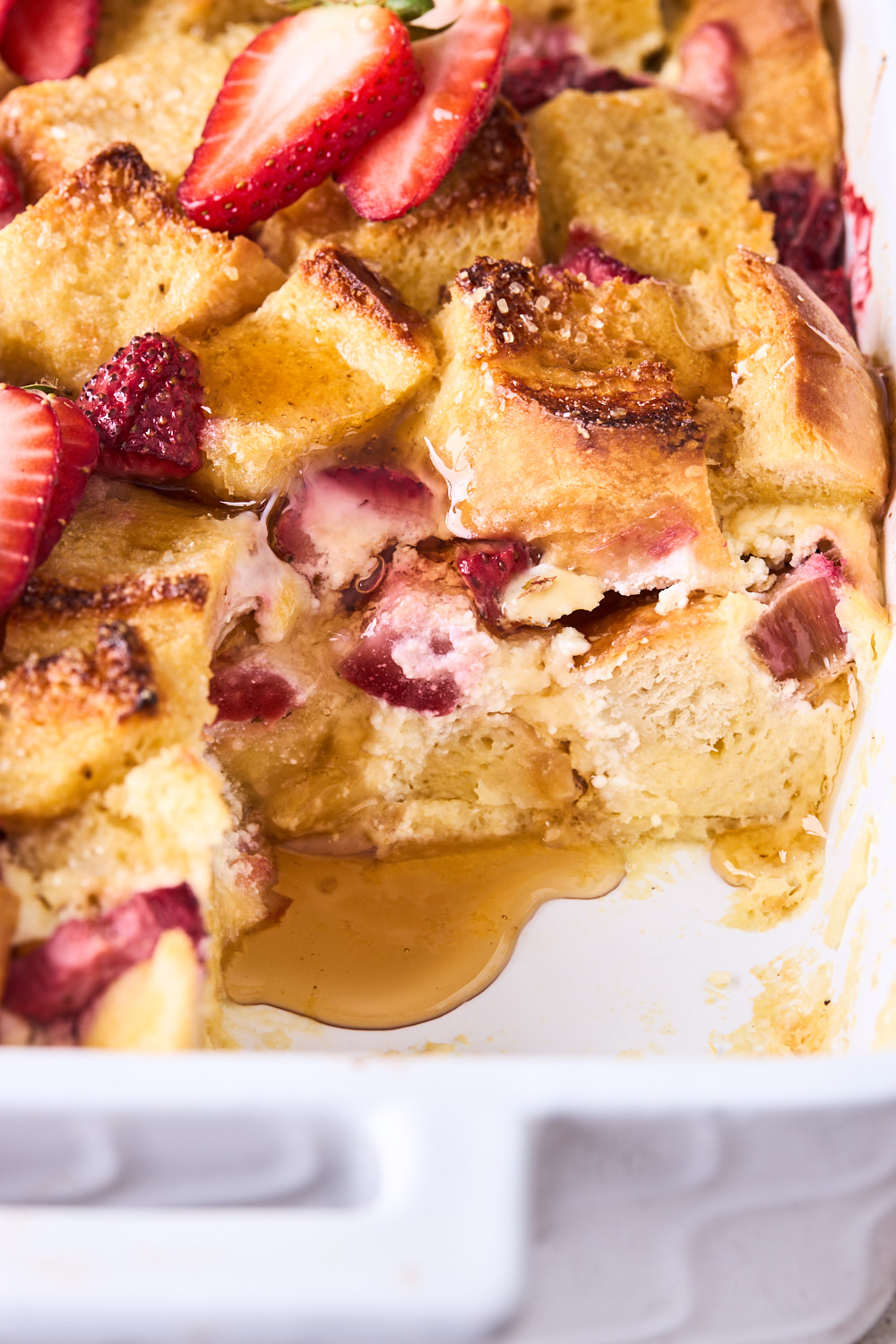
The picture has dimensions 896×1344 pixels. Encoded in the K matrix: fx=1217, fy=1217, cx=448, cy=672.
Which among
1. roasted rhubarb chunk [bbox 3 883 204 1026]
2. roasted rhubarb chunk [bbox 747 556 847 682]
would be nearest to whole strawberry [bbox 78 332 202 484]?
roasted rhubarb chunk [bbox 3 883 204 1026]

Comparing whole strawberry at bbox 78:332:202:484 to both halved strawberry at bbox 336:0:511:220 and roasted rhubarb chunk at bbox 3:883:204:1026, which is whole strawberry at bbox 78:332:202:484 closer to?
halved strawberry at bbox 336:0:511:220

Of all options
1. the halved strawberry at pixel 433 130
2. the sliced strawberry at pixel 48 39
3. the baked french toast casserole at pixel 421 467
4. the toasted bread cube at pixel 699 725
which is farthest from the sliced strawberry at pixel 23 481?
the sliced strawberry at pixel 48 39

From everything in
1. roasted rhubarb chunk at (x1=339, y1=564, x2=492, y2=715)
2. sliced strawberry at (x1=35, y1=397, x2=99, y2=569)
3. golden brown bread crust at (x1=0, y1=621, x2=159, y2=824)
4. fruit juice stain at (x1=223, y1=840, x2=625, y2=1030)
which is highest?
sliced strawberry at (x1=35, y1=397, x2=99, y2=569)

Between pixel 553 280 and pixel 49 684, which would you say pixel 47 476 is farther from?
pixel 553 280

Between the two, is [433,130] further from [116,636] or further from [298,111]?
[116,636]

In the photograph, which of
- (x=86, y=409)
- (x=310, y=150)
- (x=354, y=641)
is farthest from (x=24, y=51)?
(x=354, y=641)

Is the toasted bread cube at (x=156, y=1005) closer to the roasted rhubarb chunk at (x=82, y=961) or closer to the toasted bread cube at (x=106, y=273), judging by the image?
the roasted rhubarb chunk at (x=82, y=961)
